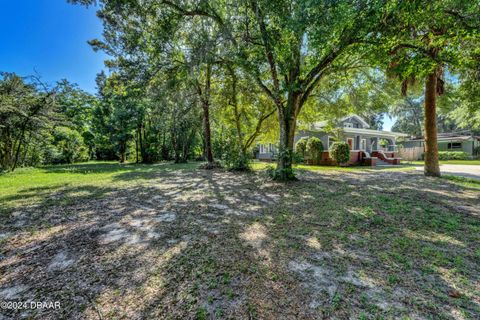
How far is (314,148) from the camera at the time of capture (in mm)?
15922

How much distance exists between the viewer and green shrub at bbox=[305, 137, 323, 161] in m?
15.9

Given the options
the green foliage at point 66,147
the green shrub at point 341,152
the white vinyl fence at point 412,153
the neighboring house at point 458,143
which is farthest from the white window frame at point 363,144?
the green foliage at point 66,147

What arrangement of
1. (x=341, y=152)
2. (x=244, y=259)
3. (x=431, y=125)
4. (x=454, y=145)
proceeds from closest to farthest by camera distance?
1. (x=244, y=259)
2. (x=431, y=125)
3. (x=341, y=152)
4. (x=454, y=145)

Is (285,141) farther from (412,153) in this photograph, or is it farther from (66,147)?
(412,153)

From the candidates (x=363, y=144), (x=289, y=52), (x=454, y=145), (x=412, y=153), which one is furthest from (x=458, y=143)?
(x=289, y=52)

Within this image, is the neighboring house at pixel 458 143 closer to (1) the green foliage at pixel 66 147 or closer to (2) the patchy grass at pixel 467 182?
(2) the patchy grass at pixel 467 182

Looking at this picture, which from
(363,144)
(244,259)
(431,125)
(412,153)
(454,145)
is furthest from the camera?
(454,145)

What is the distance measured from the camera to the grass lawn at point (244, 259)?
180 centimetres

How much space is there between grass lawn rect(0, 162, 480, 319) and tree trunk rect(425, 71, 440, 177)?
4.61 m

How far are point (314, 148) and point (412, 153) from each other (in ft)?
55.6

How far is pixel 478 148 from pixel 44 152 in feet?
142

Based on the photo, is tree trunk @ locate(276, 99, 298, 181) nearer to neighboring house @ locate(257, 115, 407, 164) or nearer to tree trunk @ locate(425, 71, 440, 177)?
tree trunk @ locate(425, 71, 440, 177)

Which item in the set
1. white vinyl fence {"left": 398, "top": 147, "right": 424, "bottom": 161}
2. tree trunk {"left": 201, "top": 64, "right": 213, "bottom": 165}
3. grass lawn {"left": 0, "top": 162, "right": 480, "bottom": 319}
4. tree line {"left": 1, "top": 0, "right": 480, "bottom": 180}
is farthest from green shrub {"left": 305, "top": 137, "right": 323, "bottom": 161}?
white vinyl fence {"left": 398, "top": 147, "right": 424, "bottom": 161}

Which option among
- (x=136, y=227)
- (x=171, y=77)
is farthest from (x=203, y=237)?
(x=171, y=77)
